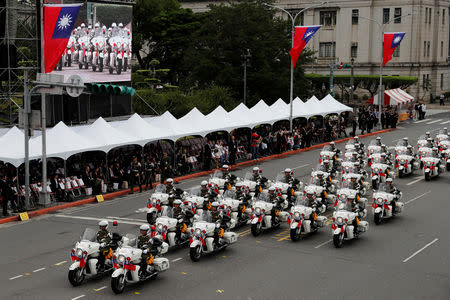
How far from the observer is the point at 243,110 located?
4159cm

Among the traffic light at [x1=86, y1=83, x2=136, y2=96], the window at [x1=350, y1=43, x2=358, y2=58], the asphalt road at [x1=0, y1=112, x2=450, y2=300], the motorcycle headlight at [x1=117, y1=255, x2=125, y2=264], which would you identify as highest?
the window at [x1=350, y1=43, x2=358, y2=58]

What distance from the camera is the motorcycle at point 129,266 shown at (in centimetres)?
1577

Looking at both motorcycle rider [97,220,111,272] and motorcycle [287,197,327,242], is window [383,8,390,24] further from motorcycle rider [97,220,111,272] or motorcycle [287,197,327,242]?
motorcycle rider [97,220,111,272]

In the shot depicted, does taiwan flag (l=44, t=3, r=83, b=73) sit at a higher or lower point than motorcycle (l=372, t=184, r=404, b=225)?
higher

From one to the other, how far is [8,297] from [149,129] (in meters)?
18.1

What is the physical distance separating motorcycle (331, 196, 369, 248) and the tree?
36360 mm

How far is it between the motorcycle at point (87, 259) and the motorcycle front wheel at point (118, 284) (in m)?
1.13

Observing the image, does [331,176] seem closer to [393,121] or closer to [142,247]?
[142,247]

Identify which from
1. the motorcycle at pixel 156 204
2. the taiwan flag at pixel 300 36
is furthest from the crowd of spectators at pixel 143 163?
the motorcycle at pixel 156 204

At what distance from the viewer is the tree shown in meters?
57.4

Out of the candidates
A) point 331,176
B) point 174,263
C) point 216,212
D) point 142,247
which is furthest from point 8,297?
point 331,176

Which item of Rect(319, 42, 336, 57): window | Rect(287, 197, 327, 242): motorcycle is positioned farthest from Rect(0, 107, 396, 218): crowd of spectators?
Rect(319, 42, 336, 57): window

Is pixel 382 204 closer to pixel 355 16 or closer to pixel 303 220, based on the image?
pixel 303 220

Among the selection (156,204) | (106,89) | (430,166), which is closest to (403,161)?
(430,166)
